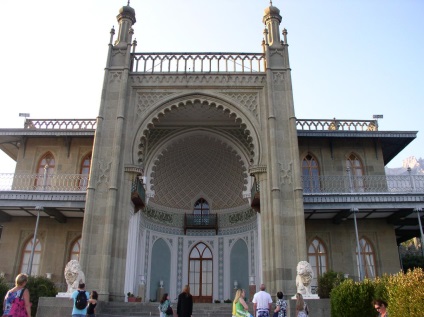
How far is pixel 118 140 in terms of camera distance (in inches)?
551

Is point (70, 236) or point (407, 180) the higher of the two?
point (407, 180)

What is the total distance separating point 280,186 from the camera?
13.5 meters

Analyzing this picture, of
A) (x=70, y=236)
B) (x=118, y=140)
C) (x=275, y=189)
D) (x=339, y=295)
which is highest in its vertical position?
(x=118, y=140)

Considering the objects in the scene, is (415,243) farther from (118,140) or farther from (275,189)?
(118,140)

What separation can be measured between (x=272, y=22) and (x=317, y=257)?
983cm

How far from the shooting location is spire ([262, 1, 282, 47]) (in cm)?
1583

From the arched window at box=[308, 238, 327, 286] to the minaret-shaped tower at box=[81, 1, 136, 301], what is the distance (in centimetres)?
764

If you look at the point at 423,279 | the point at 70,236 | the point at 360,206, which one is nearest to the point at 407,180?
the point at 360,206

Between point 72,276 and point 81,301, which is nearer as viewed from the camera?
point 81,301

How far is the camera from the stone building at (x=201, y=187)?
13.4 meters

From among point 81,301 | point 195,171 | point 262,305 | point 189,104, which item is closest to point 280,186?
point 189,104

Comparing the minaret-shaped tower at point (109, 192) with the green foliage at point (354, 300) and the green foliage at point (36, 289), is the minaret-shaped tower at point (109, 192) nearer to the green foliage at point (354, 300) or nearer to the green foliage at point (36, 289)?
the green foliage at point (36, 289)

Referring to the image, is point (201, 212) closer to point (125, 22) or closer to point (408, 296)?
point (125, 22)

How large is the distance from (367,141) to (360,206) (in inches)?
156
